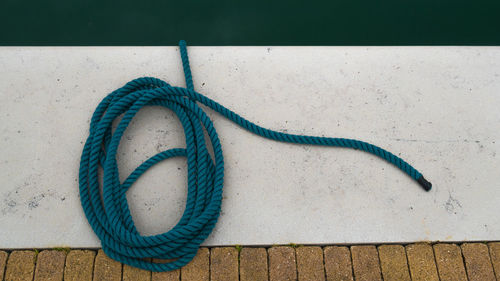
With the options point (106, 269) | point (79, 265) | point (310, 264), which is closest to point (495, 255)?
point (310, 264)

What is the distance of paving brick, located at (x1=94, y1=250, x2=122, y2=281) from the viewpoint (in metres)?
1.74

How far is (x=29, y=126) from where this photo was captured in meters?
2.02

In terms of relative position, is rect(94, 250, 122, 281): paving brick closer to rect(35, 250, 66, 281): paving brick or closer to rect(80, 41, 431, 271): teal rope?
rect(80, 41, 431, 271): teal rope

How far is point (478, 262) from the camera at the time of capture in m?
1.84

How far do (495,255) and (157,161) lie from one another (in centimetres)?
182

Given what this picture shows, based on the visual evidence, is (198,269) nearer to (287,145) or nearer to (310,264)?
(310,264)

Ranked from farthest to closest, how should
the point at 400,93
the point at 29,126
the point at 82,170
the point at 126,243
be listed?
the point at 400,93 < the point at 29,126 < the point at 82,170 < the point at 126,243

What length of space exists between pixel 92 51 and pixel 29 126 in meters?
0.57

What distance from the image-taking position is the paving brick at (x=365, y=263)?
1794 millimetres

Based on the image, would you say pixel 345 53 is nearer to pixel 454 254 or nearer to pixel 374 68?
pixel 374 68

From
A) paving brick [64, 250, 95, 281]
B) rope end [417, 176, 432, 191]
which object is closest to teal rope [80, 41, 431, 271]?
rope end [417, 176, 432, 191]

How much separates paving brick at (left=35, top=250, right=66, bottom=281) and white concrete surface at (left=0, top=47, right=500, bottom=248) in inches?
2.2

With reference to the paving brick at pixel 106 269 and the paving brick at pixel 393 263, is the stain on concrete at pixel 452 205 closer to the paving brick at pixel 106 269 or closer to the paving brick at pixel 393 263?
→ the paving brick at pixel 393 263

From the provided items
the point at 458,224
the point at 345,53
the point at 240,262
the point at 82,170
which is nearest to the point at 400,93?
the point at 345,53
